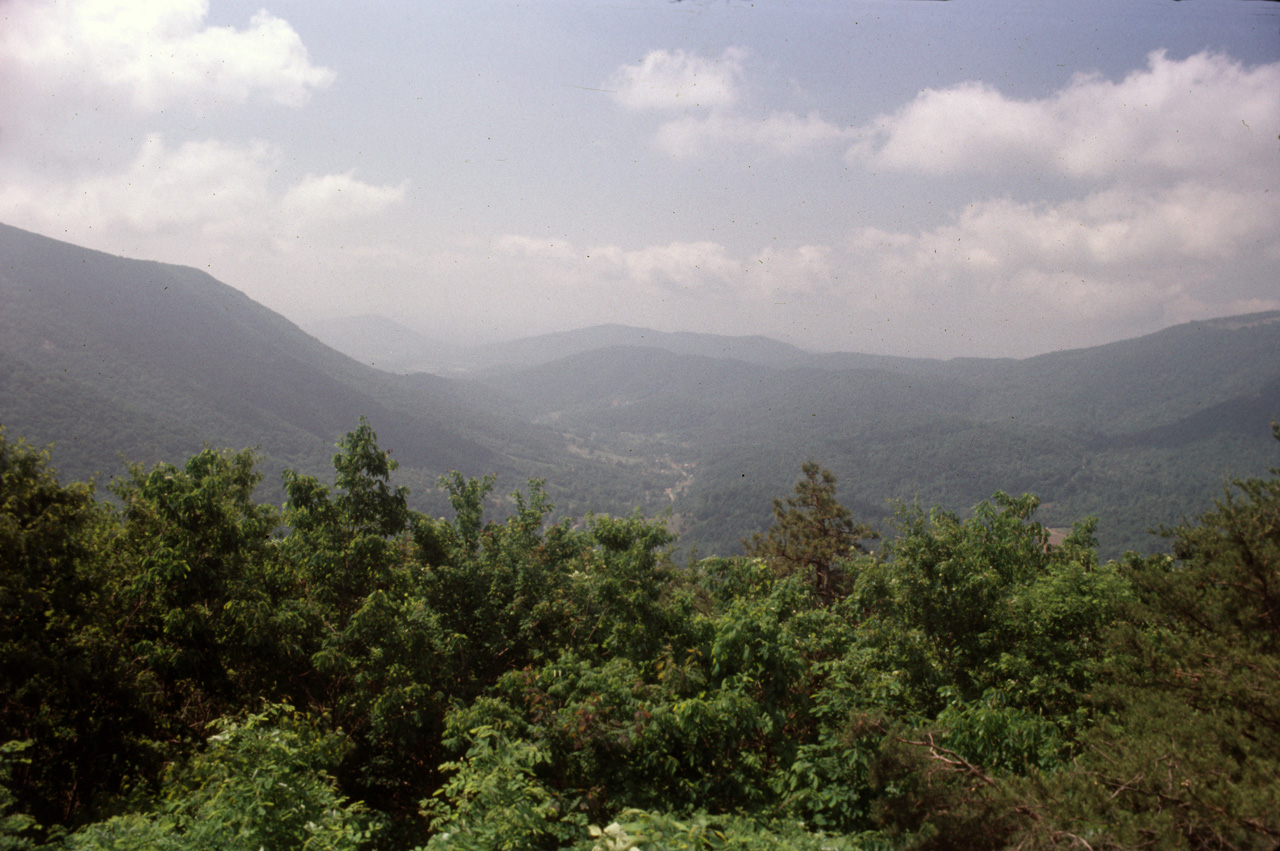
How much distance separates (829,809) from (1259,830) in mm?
3596

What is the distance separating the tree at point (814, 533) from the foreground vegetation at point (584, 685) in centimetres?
1536

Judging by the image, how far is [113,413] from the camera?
136 meters

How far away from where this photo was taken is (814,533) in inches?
1198

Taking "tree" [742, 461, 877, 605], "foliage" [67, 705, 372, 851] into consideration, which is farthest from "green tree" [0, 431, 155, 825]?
"tree" [742, 461, 877, 605]

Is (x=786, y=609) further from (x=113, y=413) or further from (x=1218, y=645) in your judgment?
(x=113, y=413)

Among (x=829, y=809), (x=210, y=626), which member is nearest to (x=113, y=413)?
(x=210, y=626)

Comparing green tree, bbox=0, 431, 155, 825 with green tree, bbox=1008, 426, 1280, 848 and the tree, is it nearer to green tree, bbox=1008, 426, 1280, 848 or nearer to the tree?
green tree, bbox=1008, 426, 1280, 848

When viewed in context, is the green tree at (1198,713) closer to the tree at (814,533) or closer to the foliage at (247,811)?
the foliage at (247,811)

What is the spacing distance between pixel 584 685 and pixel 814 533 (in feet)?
83.2

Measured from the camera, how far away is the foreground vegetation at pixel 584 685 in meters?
4.75

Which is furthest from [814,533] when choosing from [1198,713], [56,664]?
[56,664]

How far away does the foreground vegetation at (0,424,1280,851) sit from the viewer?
475 cm

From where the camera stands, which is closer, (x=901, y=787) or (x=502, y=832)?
(x=502, y=832)

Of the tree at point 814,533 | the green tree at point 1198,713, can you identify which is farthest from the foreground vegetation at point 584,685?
the tree at point 814,533
